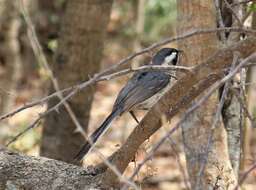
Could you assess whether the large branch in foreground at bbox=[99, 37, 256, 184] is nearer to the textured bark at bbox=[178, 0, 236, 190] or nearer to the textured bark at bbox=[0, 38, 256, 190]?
the textured bark at bbox=[0, 38, 256, 190]

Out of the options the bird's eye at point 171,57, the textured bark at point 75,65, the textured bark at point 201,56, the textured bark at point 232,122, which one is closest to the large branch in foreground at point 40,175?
the textured bark at point 201,56

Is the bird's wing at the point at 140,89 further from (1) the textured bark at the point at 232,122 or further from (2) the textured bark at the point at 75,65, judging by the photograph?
(2) the textured bark at the point at 75,65

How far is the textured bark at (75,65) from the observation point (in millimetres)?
7344

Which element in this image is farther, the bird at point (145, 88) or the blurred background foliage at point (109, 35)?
the blurred background foliage at point (109, 35)

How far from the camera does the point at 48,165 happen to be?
15.2 feet

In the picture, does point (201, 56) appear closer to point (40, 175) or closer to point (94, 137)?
point (94, 137)

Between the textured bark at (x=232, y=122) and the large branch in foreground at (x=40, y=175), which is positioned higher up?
the large branch in foreground at (x=40, y=175)

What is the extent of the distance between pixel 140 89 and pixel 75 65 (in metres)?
1.61

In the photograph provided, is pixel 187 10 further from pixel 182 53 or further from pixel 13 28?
pixel 13 28

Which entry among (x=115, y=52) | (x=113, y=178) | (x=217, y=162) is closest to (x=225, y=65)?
(x=113, y=178)

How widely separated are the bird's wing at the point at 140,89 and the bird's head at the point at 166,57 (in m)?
0.11

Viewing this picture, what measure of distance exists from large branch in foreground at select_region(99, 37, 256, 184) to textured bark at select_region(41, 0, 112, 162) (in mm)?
3028

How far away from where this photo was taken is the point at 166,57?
6.13m

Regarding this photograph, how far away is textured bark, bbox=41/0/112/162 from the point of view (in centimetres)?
734
